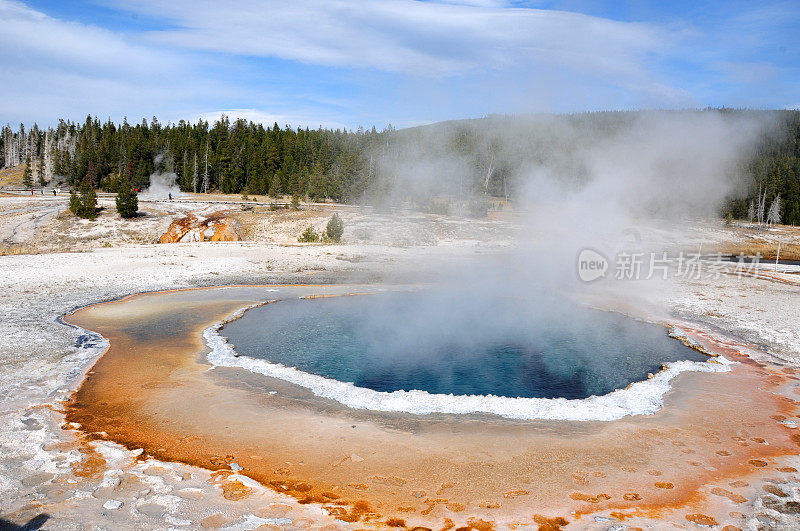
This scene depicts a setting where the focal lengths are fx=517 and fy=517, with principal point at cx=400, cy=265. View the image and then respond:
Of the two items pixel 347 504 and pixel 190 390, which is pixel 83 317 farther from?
pixel 347 504

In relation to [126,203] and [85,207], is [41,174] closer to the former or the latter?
[85,207]

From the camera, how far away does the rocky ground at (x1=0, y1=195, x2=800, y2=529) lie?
465cm

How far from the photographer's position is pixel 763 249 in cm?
3406

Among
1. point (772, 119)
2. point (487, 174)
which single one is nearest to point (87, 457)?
point (772, 119)

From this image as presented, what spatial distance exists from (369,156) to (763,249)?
26.6 m

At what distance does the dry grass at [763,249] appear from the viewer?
105ft

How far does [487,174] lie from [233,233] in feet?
60.8

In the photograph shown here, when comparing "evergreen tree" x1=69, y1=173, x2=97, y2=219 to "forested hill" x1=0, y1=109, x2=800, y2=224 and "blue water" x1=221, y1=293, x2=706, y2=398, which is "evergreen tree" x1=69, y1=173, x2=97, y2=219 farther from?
"blue water" x1=221, y1=293, x2=706, y2=398

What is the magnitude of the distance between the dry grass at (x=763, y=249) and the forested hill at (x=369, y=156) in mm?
3157

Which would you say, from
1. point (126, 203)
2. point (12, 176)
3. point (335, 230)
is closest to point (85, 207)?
point (126, 203)

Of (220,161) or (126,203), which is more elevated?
(220,161)

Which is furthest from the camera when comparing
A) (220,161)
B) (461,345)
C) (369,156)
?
(220,161)

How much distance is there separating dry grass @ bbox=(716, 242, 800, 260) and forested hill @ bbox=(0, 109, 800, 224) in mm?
3157

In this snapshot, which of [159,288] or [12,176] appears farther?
[12,176]
